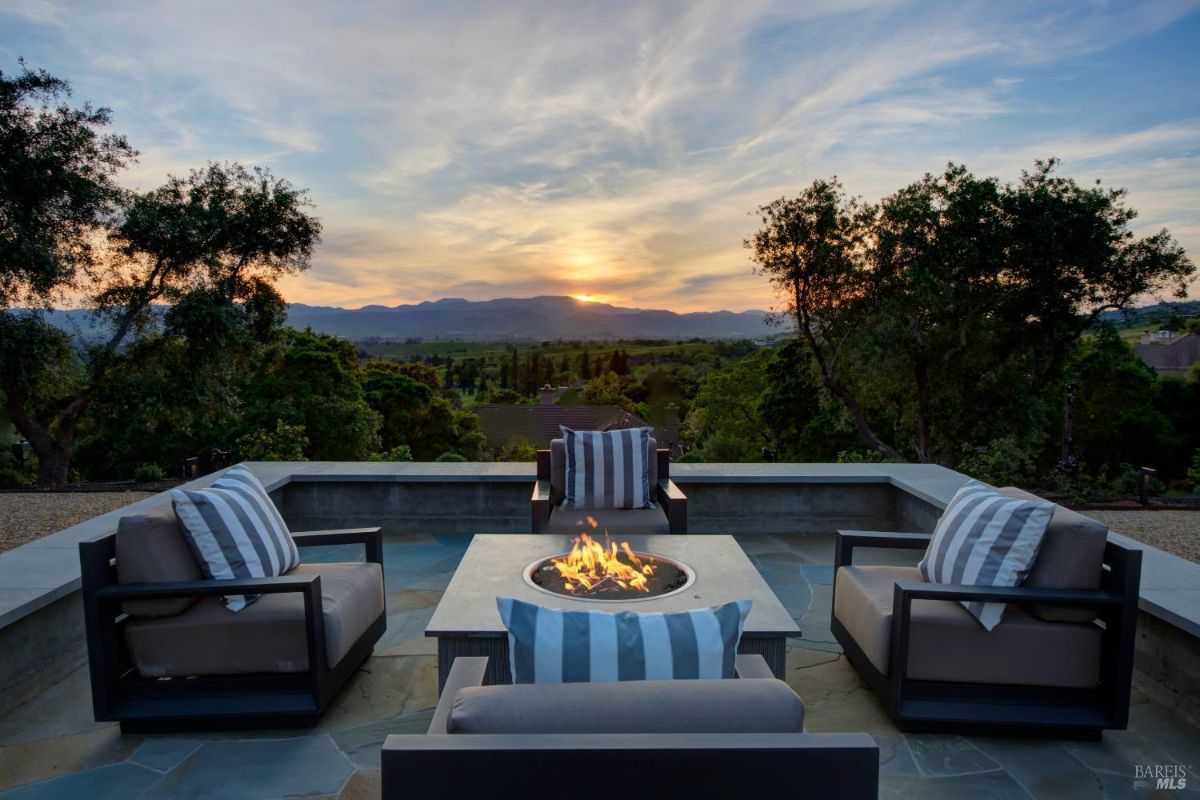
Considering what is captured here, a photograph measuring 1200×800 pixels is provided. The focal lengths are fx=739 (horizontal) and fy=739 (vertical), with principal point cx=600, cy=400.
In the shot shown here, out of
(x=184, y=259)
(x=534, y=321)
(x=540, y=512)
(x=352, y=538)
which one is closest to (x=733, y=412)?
(x=184, y=259)

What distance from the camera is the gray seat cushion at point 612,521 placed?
3.91 meters

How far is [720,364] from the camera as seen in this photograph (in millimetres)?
30547

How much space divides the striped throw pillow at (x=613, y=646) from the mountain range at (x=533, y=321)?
29.6 m

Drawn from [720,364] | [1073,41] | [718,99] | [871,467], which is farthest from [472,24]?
[720,364]

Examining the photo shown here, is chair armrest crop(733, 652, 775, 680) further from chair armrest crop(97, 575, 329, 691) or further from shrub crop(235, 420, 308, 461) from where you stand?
shrub crop(235, 420, 308, 461)

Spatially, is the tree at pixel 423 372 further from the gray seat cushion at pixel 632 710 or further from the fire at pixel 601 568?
the gray seat cushion at pixel 632 710

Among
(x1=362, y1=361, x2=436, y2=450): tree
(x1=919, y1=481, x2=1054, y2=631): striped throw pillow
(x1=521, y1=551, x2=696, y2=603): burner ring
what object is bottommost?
(x1=362, y1=361, x2=436, y2=450): tree

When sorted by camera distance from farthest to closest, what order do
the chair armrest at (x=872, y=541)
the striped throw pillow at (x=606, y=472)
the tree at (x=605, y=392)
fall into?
the tree at (x=605, y=392) < the striped throw pillow at (x=606, y=472) < the chair armrest at (x=872, y=541)

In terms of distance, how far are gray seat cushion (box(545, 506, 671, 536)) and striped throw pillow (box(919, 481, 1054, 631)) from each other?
1.59 metres

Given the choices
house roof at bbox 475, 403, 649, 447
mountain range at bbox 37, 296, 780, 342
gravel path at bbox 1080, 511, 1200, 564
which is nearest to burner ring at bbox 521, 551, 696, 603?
gravel path at bbox 1080, 511, 1200, 564

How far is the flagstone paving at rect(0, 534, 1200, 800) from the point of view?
88.2 inches

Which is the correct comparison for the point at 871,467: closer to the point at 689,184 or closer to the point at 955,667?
the point at 955,667

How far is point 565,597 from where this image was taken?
2.57 m

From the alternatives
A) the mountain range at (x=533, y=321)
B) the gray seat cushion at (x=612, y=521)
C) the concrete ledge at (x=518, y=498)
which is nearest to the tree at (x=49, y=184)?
the concrete ledge at (x=518, y=498)
